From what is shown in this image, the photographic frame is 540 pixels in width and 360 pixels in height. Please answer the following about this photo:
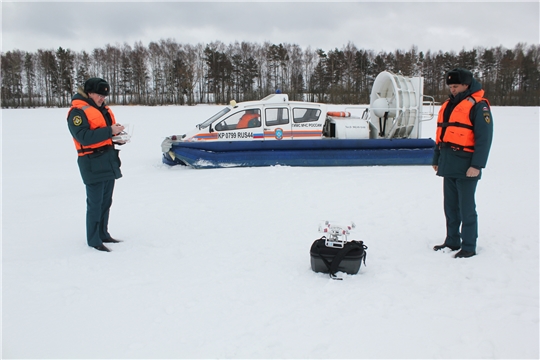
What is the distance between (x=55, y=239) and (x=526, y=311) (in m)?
4.32

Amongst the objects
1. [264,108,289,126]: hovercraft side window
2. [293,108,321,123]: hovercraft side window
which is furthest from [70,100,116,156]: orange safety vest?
[293,108,321,123]: hovercraft side window

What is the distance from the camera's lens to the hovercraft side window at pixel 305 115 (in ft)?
29.7

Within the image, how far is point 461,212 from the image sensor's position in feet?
12.6

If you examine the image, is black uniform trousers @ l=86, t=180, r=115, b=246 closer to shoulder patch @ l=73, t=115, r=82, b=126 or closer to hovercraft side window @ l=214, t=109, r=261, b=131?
shoulder patch @ l=73, t=115, r=82, b=126

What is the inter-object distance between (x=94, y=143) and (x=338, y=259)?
8.30 ft

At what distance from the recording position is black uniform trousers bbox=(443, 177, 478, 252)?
3.79 m

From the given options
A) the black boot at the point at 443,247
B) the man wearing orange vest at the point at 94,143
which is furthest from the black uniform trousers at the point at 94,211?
the black boot at the point at 443,247

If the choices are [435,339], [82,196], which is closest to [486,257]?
[435,339]

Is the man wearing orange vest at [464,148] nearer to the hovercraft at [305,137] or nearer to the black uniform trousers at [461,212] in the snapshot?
the black uniform trousers at [461,212]

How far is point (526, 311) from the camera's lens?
2795 mm

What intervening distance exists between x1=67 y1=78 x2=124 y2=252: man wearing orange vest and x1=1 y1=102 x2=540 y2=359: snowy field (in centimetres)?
35

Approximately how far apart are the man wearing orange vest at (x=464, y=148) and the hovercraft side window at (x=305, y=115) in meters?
5.19

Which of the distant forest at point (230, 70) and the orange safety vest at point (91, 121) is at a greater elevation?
the distant forest at point (230, 70)

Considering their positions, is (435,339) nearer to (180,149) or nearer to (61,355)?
(61,355)
